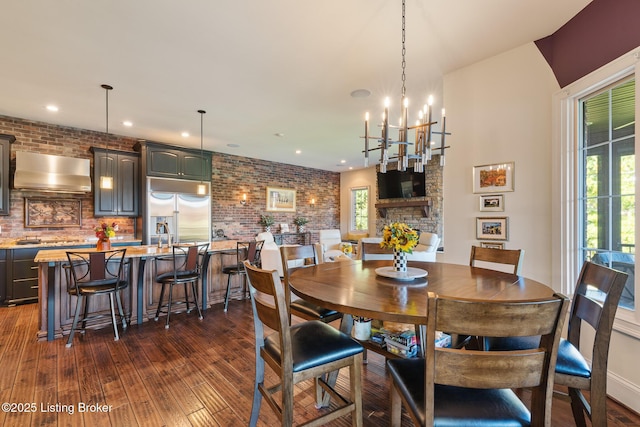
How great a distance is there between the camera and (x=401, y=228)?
1.87m

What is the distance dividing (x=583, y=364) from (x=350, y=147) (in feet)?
17.7

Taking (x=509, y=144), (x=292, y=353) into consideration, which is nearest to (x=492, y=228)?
(x=509, y=144)

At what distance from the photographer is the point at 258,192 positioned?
742 cm

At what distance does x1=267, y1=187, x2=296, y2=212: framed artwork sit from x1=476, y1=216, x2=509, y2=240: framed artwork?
5635mm

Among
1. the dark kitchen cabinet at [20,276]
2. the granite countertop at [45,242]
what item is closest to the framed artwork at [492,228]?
the granite countertop at [45,242]

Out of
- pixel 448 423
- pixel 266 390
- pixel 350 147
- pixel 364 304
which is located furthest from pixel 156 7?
pixel 350 147

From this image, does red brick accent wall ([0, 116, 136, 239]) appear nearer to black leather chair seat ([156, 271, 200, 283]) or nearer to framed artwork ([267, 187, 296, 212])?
black leather chair seat ([156, 271, 200, 283])

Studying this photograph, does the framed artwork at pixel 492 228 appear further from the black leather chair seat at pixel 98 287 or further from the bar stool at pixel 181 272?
the black leather chair seat at pixel 98 287

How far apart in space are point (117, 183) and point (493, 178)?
5.76 meters

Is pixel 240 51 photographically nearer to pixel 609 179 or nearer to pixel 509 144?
pixel 509 144

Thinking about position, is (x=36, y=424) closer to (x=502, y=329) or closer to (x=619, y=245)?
(x=502, y=329)

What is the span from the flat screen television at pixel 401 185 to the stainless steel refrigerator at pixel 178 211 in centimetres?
458

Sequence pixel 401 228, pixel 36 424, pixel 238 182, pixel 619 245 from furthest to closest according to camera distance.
A: pixel 238 182 → pixel 619 245 → pixel 401 228 → pixel 36 424

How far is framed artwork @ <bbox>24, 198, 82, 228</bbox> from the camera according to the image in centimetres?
441
